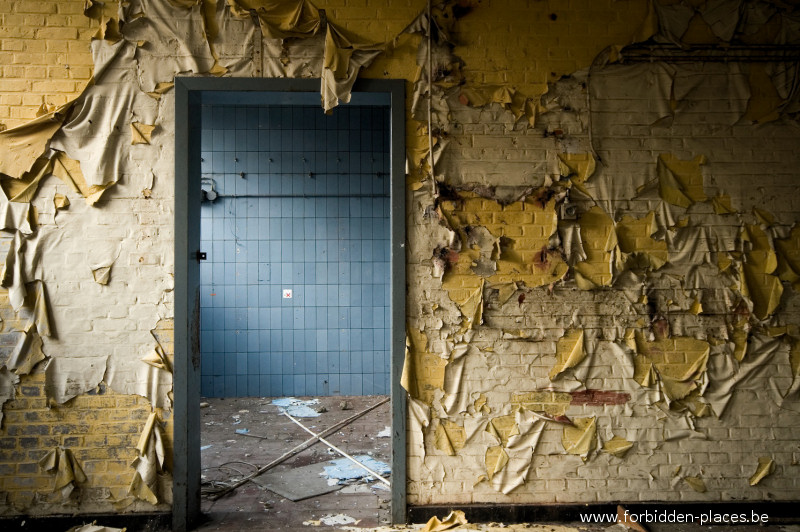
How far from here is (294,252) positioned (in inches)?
227

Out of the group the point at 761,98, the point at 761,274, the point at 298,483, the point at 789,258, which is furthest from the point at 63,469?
the point at 761,98

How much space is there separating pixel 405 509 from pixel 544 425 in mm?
949

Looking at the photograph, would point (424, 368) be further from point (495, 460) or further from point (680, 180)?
point (680, 180)

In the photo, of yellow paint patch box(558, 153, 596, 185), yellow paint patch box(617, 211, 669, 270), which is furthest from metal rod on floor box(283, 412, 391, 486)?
yellow paint patch box(558, 153, 596, 185)

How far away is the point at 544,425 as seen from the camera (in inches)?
117

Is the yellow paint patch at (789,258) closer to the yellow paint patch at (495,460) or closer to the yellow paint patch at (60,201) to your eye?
the yellow paint patch at (495,460)

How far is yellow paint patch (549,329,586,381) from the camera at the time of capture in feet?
9.73

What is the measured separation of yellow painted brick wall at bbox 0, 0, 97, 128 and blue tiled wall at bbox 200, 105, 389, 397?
2802 mm

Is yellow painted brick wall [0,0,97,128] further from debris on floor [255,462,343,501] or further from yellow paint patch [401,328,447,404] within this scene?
debris on floor [255,462,343,501]

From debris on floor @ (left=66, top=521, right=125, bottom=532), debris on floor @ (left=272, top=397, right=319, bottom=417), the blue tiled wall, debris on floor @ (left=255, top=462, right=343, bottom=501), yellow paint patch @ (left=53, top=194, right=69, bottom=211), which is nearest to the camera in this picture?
debris on floor @ (left=66, top=521, right=125, bottom=532)

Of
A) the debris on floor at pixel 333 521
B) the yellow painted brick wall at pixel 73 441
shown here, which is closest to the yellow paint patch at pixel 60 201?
the yellow painted brick wall at pixel 73 441

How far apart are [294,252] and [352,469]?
2776mm

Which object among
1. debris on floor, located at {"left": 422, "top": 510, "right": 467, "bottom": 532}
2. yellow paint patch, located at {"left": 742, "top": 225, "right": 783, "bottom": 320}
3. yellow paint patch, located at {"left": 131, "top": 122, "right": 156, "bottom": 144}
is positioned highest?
yellow paint patch, located at {"left": 131, "top": 122, "right": 156, "bottom": 144}

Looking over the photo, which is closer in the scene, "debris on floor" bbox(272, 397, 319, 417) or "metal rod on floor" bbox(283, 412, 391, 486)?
"metal rod on floor" bbox(283, 412, 391, 486)
